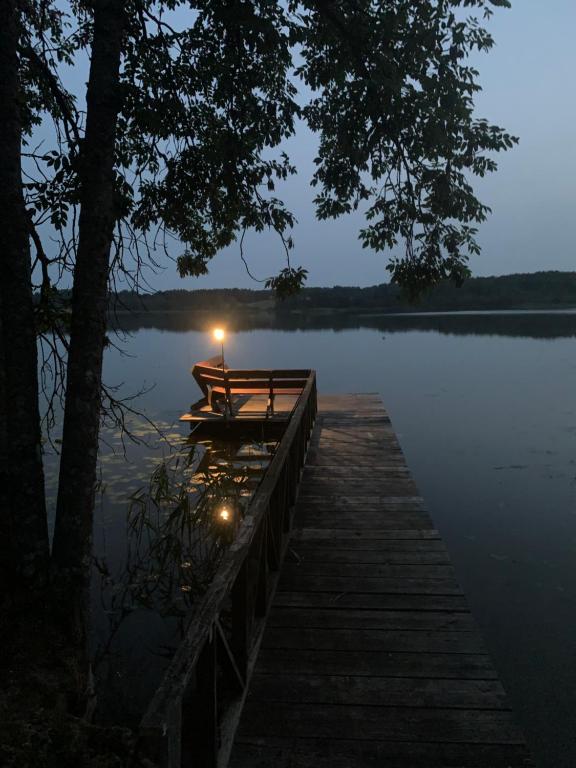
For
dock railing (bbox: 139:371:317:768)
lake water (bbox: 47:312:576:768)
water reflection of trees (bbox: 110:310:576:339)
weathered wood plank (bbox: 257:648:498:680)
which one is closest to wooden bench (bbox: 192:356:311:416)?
lake water (bbox: 47:312:576:768)

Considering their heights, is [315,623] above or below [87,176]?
below

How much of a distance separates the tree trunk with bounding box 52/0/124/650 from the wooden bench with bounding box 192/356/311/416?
277 inches

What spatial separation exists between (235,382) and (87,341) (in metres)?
7.57

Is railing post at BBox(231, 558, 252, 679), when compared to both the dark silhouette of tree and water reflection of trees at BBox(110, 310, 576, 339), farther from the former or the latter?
water reflection of trees at BBox(110, 310, 576, 339)

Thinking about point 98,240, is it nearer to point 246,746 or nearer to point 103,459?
point 246,746

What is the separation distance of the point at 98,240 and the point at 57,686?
3086mm

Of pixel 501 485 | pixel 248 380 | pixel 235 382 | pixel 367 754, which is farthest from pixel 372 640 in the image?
pixel 248 380

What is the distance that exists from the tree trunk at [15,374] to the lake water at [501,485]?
0.86 m

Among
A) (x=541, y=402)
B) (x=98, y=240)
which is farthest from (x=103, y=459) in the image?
(x=541, y=402)

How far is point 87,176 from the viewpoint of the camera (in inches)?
163

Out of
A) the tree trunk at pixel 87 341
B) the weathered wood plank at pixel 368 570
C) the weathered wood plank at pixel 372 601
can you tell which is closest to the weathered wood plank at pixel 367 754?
the weathered wood plank at pixel 372 601

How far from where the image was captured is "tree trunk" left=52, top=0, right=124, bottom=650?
404cm

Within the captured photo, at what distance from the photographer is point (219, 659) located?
289 cm

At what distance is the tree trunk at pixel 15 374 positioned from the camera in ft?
13.3
